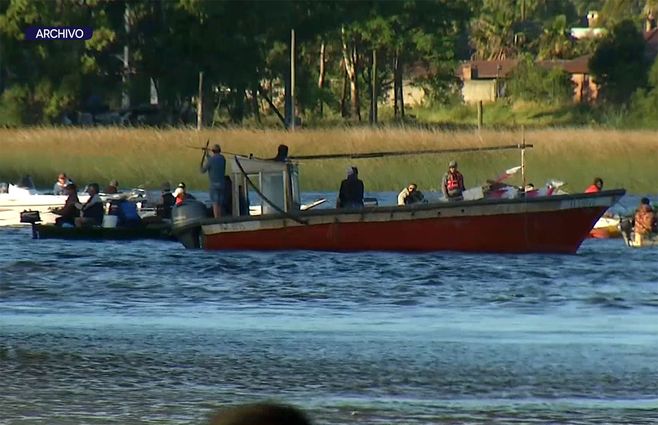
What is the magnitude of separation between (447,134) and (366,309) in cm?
2890

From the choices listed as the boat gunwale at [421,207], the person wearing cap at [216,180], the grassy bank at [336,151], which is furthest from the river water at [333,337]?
the grassy bank at [336,151]

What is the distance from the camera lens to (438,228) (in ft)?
89.8

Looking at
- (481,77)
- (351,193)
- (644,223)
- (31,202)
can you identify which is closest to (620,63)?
(481,77)

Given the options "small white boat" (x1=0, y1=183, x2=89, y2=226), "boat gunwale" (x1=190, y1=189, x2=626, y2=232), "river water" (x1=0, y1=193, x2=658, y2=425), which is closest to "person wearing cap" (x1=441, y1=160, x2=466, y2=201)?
"boat gunwale" (x1=190, y1=189, x2=626, y2=232)

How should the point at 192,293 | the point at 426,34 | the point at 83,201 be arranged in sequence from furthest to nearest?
1. the point at 426,34
2. the point at 83,201
3. the point at 192,293

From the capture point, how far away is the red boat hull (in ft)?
89.9

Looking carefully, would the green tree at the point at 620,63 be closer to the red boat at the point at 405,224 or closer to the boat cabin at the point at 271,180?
the red boat at the point at 405,224

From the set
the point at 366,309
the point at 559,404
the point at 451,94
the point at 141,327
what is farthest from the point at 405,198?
the point at 451,94

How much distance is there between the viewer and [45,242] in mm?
31203

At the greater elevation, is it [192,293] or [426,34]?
[426,34]

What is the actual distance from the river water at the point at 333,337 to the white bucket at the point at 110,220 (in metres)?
→ 2.49

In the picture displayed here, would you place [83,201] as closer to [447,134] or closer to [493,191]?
[493,191]

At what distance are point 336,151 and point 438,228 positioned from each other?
19.7 metres

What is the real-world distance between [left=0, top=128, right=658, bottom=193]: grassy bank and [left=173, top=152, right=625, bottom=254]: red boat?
14.4 m
